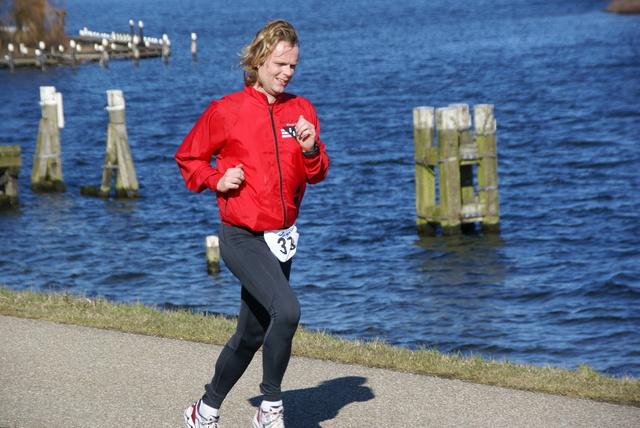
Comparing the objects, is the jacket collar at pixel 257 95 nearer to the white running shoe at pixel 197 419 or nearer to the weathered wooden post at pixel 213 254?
the white running shoe at pixel 197 419

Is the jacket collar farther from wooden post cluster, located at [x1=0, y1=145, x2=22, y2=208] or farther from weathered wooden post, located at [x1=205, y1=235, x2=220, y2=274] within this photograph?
wooden post cluster, located at [x1=0, y1=145, x2=22, y2=208]

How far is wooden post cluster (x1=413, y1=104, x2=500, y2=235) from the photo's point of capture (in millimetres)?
15766

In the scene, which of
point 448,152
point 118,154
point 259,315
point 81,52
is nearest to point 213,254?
point 448,152

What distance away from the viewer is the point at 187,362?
6734 millimetres

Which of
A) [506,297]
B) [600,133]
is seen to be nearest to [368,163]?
[600,133]

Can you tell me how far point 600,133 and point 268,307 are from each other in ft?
84.8

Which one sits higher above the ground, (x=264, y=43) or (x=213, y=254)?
(x=264, y=43)

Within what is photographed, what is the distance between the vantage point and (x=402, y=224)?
19.0 m

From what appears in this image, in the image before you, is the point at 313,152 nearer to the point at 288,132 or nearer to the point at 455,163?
the point at 288,132

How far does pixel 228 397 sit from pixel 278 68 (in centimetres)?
234

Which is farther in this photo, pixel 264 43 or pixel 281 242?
pixel 281 242

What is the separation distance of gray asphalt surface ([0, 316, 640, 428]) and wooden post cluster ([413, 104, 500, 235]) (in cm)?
937

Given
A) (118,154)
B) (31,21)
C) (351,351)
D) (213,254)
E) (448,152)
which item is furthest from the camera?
(31,21)

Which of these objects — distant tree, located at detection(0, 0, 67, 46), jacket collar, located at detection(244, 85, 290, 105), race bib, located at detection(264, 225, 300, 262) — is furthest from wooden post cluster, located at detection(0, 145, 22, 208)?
distant tree, located at detection(0, 0, 67, 46)
